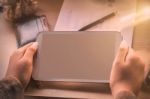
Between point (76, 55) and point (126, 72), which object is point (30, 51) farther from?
point (126, 72)

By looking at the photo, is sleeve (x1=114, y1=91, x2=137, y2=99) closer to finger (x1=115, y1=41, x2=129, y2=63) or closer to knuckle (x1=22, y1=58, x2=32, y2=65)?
finger (x1=115, y1=41, x2=129, y2=63)

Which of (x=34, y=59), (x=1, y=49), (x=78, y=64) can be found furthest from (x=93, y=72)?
(x=1, y=49)

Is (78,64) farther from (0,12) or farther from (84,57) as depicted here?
(0,12)

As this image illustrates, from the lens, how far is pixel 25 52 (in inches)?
38.3

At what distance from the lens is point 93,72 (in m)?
0.91

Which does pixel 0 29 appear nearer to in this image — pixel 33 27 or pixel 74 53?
pixel 33 27

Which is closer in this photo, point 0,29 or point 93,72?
point 93,72

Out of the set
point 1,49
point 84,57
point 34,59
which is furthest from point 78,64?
point 1,49

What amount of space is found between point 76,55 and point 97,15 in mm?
179

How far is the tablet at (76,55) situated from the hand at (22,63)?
0.02m

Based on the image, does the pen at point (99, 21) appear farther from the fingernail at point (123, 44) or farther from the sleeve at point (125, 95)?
the sleeve at point (125, 95)

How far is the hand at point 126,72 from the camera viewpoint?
857 mm

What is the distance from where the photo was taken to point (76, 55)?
947mm

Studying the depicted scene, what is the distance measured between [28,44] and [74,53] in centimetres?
14
